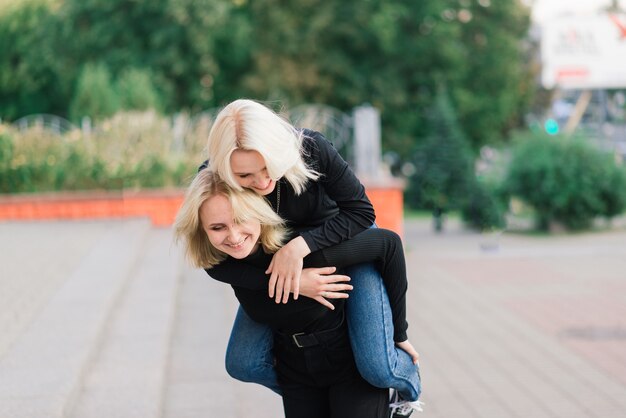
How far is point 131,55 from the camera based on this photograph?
26578 mm

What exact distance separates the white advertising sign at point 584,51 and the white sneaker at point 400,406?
114 feet

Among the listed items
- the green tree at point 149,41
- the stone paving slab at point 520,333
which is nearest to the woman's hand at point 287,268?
the stone paving slab at point 520,333

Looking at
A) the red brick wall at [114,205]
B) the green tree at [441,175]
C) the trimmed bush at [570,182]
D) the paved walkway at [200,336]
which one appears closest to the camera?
the paved walkway at [200,336]

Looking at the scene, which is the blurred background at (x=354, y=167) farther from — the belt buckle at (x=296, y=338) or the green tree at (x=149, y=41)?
the belt buckle at (x=296, y=338)

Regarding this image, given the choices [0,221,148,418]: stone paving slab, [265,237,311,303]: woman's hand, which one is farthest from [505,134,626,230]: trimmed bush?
[265,237,311,303]: woman's hand

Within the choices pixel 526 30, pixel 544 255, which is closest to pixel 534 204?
pixel 544 255

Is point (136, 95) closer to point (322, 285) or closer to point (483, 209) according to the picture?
point (483, 209)

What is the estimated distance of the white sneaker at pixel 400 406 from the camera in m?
2.68

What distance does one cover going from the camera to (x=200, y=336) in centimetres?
559

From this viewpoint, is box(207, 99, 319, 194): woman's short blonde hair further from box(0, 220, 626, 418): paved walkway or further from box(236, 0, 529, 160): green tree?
box(236, 0, 529, 160): green tree

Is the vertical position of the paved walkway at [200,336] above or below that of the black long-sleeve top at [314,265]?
below

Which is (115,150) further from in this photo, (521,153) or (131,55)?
(131,55)

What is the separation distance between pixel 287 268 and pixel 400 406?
71cm

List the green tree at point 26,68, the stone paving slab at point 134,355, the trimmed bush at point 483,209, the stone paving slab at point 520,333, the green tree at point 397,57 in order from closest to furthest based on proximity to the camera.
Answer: the stone paving slab at point 134,355, the stone paving slab at point 520,333, the trimmed bush at point 483,209, the green tree at point 397,57, the green tree at point 26,68
